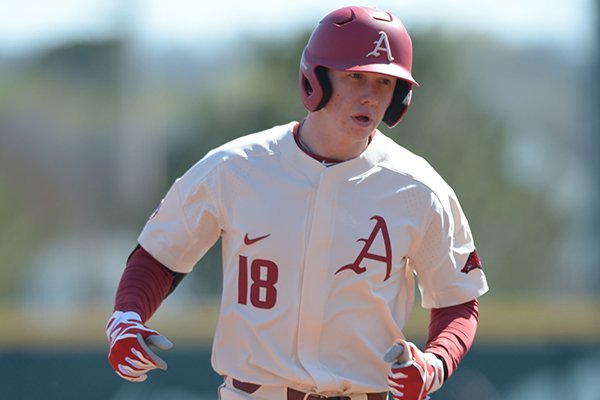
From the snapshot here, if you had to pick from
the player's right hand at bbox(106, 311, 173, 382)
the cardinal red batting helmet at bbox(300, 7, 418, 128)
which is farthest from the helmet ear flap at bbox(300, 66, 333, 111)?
the player's right hand at bbox(106, 311, 173, 382)

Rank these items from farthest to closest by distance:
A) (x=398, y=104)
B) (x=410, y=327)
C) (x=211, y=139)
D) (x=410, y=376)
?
(x=211, y=139) → (x=410, y=327) → (x=398, y=104) → (x=410, y=376)

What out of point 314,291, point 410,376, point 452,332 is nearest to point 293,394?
point 314,291

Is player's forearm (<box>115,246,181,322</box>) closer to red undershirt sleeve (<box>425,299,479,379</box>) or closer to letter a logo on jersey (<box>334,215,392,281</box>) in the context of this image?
letter a logo on jersey (<box>334,215,392,281</box>)

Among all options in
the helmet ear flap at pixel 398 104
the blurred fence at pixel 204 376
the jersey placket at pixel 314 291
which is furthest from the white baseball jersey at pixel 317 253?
the blurred fence at pixel 204 376

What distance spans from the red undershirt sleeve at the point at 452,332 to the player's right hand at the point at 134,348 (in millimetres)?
887

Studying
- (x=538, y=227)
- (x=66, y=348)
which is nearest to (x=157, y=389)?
(x=66, y=348)

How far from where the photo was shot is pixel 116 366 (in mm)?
4457

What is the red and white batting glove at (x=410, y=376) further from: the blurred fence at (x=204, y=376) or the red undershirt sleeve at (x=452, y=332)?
the blurred fence at (x=204, y=376)

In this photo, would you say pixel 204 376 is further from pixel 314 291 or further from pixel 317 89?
pixel 317 89

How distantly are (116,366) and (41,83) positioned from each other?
3398 centimetres

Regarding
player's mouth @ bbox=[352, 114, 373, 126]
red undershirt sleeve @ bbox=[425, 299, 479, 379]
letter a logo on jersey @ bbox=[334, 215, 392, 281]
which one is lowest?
red undershirt sleeve @ bbox=[425, 299, 479, 379]

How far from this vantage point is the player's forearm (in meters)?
4.64

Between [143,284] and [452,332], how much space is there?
3.38 ft

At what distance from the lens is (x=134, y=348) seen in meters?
4.38
